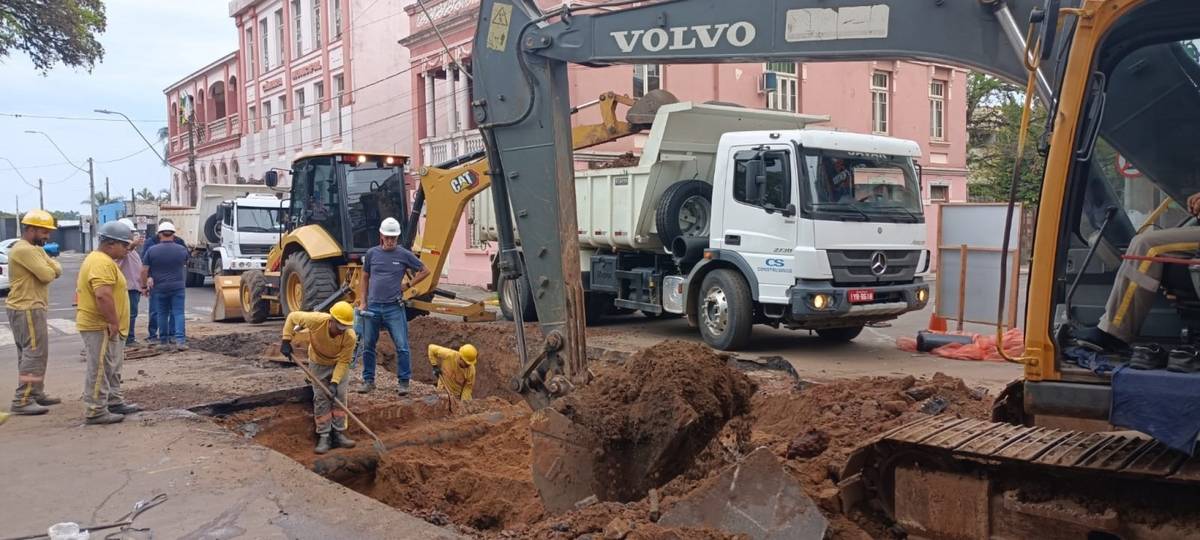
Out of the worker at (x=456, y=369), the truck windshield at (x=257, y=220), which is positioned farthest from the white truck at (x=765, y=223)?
the truck windshield at (x=257, y=220)

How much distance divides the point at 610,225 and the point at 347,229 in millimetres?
3711

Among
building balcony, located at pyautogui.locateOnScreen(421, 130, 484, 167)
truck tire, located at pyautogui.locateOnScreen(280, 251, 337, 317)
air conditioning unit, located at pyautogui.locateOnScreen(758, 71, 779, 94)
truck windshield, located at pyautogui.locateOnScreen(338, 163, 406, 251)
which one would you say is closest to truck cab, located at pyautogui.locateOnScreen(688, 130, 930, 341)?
truck windshield, located at pyautogui.locateOnScreen(338, 163, 406, 251)

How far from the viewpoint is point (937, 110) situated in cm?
2728

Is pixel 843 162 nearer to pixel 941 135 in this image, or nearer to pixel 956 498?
pixel 956 498

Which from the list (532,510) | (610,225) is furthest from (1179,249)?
(610,225)

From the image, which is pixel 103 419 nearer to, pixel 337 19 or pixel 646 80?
pixel 646 80

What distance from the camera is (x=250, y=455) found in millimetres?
6055

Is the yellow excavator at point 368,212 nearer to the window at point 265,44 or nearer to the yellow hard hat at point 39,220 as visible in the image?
the yellow hard hat at point 39,220

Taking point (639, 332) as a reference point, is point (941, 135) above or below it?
above

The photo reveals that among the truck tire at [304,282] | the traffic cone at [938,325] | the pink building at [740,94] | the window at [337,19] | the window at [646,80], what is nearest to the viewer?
the truck tire at [304,282]

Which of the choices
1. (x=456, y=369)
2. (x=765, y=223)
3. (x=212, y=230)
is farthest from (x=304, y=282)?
(x=212, y=230)

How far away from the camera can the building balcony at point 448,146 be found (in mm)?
22328

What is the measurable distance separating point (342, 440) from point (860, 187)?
6.69 meters

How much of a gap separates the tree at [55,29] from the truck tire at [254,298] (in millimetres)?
12868
